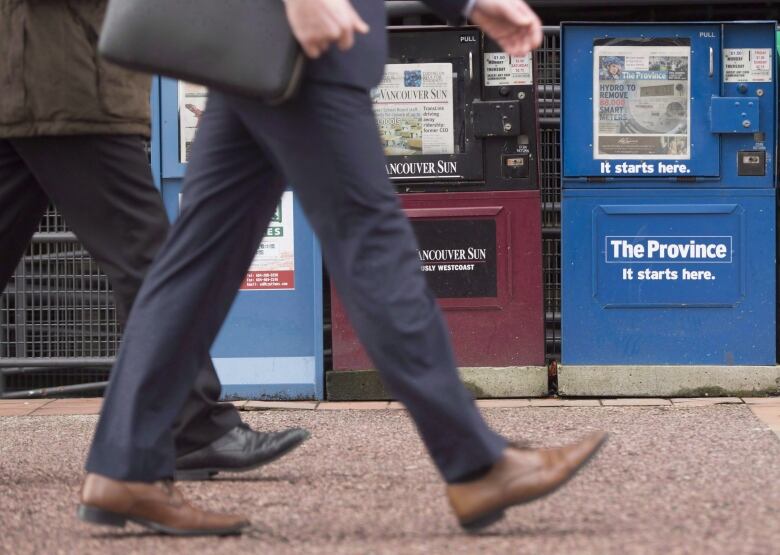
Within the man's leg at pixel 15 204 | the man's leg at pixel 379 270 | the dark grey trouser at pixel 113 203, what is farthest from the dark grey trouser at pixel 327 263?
the man's leg at pixel 15 204

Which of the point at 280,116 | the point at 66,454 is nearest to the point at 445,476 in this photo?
the point at 280,116

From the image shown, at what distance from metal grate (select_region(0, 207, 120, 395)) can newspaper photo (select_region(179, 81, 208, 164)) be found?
→ 71 centimetres

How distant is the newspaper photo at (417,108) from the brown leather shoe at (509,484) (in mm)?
2865

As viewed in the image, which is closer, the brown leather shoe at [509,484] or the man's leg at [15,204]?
the brown leather shoe at [509,484]

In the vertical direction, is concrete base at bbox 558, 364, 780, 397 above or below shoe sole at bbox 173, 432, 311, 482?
below

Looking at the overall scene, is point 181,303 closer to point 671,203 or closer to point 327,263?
point 327,263

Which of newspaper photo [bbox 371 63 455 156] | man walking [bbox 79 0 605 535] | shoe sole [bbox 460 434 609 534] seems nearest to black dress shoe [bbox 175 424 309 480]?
man walking [bbox 79 0 605 535]

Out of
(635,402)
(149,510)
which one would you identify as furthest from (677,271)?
(149,510)

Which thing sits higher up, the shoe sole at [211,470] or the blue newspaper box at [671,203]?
the blue newspaper box at [671,203]

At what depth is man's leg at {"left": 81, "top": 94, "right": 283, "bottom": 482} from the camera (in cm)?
280

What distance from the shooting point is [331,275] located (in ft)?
8.96

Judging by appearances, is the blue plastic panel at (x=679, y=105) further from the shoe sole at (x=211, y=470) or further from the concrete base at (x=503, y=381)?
the shoe sole at (x=211, y=470)

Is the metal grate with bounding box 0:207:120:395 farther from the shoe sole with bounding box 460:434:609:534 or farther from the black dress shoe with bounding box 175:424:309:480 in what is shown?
the shoe sole with bounding box 460:434:609:534

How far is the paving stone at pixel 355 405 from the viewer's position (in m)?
5.26
